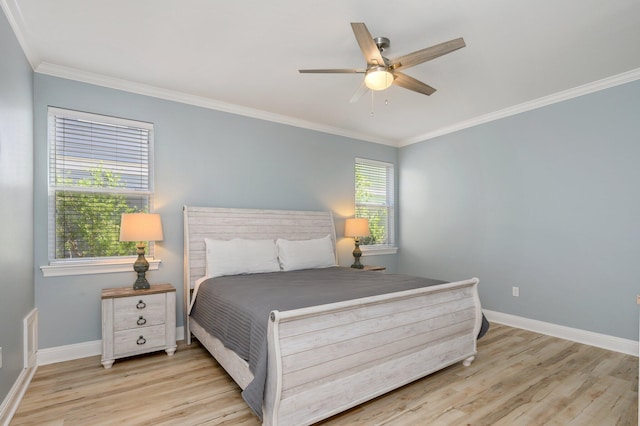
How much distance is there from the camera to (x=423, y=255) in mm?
5023

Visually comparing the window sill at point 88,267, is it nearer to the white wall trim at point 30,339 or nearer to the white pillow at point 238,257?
the white wall trim at point 30,339

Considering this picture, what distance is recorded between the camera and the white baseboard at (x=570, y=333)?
10.0 ft

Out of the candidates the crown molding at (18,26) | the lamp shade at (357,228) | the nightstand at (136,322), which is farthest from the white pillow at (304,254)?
the crown molding at (18,26)

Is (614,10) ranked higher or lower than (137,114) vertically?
higher

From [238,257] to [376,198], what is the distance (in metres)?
2.69

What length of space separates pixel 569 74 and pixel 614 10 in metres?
1.00

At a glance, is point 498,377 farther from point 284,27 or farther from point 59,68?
point 59,68

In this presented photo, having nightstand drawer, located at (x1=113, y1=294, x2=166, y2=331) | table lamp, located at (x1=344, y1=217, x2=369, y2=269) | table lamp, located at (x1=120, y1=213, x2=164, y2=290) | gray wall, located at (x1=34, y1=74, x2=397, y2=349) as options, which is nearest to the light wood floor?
nightstand drawer, located at (x1=113, y1=294, x2=166, y2=331)

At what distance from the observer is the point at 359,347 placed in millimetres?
2057

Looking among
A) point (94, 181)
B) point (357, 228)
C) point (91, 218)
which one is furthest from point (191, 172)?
point (357, 228)

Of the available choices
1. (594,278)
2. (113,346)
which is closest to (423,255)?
(594,278)

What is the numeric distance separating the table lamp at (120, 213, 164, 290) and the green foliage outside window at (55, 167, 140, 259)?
0.33 meters

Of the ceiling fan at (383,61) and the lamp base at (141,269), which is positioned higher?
the ceiling fan at (383,61)

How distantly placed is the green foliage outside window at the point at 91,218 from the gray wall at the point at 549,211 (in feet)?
13.1
